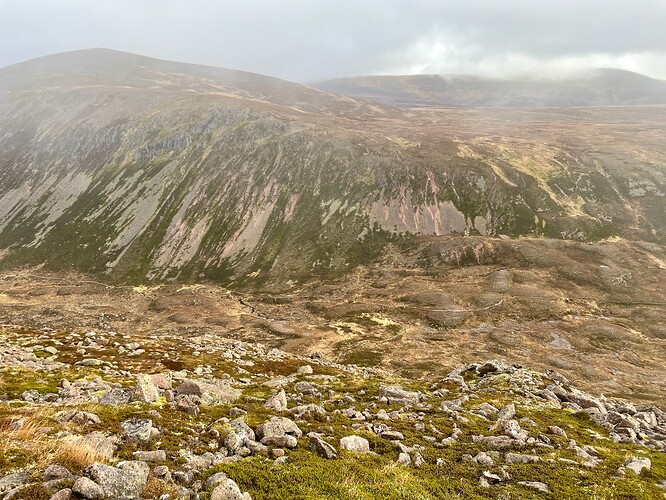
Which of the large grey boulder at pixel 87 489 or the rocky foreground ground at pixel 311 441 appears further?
the rocky foreground ground at pixel 311 441

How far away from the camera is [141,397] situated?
70.7ft

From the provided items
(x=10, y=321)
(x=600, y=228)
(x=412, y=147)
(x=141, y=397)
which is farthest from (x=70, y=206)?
(x=600, y=228)

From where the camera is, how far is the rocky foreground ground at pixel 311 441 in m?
12.2

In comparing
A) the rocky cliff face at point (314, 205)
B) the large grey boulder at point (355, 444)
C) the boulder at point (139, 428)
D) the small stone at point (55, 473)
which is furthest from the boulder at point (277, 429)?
the rocky cliff face at point (314, 205)

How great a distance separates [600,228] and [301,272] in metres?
113

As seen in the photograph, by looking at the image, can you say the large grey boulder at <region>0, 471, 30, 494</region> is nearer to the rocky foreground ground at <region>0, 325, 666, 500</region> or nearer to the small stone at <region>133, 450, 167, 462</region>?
the rocky foreground ground at <region>0, 325, 666, 500</region>

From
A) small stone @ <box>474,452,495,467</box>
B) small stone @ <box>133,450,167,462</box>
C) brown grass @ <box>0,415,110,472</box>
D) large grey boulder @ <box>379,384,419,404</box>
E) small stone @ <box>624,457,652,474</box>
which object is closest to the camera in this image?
brown grass @ <box>0,415,110,472</box>

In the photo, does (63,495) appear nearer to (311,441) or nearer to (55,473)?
(55,473)

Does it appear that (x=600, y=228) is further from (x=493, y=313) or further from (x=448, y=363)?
(x=448, y=363)

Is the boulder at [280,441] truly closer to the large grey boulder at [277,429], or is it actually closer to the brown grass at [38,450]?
the large grey boulder at [277,429]

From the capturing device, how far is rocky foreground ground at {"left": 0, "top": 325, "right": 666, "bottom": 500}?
12227mm

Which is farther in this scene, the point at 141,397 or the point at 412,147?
the point at 412,147

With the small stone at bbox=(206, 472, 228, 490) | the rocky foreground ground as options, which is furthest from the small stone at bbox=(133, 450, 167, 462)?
the small stone at bbox=(206, 472, 228, 490)

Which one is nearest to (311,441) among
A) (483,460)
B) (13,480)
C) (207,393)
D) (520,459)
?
(483,460)
